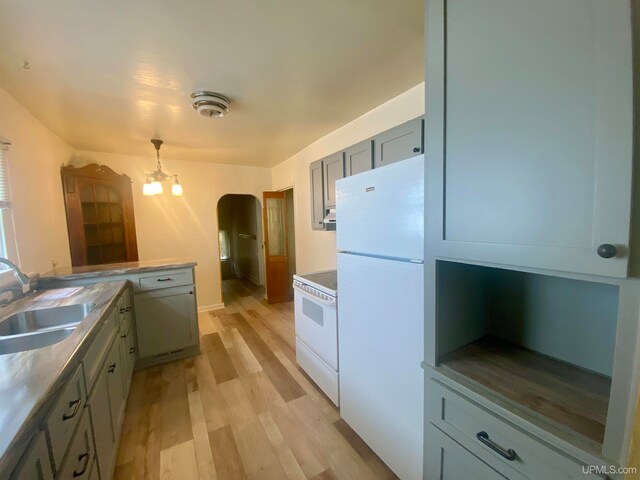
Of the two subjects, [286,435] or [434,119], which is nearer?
[434,119]

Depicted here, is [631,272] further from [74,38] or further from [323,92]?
[74,38]

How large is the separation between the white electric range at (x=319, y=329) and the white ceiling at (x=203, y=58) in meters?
1.55

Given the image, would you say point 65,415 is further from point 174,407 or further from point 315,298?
point 315,298

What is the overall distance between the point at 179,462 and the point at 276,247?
10.7 feet

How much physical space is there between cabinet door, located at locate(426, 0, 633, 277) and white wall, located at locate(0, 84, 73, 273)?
9.31ft

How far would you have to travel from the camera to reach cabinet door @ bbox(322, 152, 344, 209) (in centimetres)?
234

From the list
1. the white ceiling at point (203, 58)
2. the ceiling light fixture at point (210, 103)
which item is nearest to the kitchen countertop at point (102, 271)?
the white ceiling at point (203, 58)

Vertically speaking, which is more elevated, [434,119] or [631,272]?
[434,119]

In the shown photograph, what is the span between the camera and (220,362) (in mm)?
2643

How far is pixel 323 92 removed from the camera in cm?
199

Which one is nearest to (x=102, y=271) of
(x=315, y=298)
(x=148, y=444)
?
(x=148, y=444)

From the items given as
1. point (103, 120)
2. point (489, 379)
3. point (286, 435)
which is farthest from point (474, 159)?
point (103, 120)

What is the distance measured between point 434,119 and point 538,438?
3.59ft

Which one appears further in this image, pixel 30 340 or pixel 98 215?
pixel 98 215
